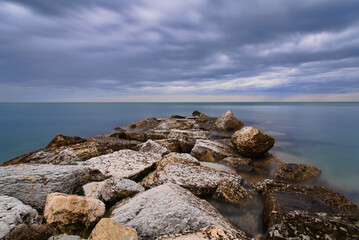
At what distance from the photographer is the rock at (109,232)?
2.55 m

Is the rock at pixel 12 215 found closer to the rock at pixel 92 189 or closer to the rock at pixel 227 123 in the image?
the rock at pixel 92 189

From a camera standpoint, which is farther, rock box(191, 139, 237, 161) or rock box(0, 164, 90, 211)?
rock box(191, 139, 237, 161)

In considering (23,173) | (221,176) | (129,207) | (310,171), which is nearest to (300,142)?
(310,171)

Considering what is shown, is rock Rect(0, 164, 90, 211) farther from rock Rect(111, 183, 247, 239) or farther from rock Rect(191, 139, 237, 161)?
rock Rect(191, 139, 237, 161)

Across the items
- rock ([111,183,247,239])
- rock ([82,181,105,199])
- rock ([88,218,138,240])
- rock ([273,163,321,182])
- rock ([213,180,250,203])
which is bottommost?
rock ([273,163,321,182])

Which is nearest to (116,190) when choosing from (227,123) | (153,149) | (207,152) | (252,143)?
(153,149)

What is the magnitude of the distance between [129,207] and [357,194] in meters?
8.51

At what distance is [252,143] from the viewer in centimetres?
974

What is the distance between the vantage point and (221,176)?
6.25 meters

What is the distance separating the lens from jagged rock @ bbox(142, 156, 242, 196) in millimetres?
5514

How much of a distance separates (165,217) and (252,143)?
768cm

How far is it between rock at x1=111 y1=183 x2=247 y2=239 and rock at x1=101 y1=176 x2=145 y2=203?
50 centimetres

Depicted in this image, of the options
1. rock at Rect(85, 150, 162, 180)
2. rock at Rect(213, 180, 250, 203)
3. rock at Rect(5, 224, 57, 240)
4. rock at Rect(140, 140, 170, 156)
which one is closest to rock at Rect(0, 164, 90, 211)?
rock at Rect(85, 150, 162, 180)

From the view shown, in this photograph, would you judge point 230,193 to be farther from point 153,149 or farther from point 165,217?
point 153,149
